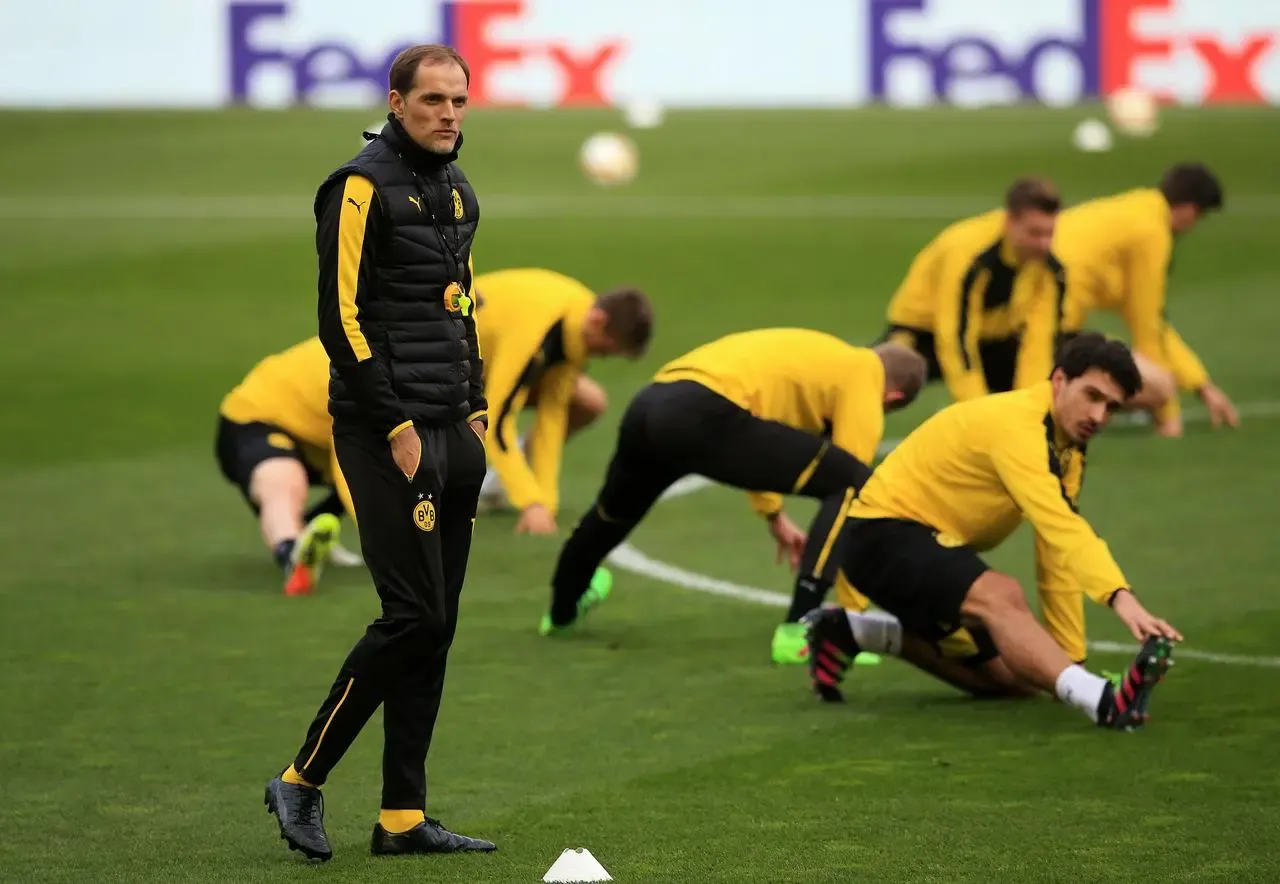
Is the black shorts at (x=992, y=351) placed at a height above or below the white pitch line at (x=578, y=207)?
above

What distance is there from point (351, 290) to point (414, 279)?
0.66 ft

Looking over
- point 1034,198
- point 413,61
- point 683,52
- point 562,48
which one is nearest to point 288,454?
point 1034,198

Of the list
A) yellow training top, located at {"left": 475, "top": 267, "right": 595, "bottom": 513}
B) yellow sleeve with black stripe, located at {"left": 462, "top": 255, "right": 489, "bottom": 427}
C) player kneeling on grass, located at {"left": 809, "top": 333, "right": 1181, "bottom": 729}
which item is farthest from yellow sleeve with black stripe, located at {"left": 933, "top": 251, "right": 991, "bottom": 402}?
yellow sleeve with black stripe, located at {"left": 462, "top": 255, "right": 489, "bottom": 427}

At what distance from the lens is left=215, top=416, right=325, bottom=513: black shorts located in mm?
10680

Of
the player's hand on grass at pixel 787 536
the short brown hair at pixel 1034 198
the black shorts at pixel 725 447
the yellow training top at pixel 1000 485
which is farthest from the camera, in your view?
the short brown hair at pixel 1034 198

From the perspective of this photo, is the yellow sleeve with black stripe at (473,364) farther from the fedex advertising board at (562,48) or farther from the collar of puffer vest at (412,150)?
the fedex advertising board at (562,48)

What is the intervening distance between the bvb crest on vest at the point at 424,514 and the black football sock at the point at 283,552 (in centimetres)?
437

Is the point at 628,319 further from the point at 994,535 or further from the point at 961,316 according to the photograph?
the point at 961,316

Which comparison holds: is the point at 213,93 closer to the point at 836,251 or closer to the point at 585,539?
the point at 836,251

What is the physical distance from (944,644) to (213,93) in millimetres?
27296

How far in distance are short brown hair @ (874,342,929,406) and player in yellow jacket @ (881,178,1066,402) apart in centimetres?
277

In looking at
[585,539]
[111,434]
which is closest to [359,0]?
[111,434]

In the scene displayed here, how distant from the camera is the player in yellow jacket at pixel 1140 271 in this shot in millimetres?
14180

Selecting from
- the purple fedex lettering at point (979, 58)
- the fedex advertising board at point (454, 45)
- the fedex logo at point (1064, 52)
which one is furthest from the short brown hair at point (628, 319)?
the purple fedex lettering at point (979, 58)
